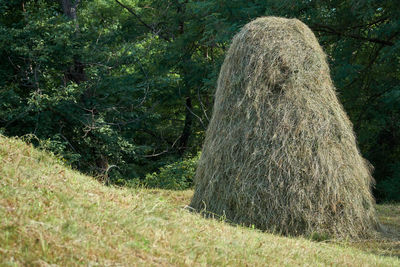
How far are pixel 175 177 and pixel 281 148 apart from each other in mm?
7414

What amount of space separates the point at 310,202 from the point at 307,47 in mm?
2448

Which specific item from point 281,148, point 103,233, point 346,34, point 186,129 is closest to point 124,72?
point 186,129

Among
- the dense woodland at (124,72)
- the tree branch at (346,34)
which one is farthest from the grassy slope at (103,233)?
the tree branch at (346,34)

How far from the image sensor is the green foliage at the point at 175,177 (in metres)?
12.6

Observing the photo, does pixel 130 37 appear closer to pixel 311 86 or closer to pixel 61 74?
pixel 61 74

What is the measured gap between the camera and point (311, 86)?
22.4 feet

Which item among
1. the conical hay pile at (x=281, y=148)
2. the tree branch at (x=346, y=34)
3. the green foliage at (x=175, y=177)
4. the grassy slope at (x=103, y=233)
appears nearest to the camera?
the grassy slope at (x=103, y=233)

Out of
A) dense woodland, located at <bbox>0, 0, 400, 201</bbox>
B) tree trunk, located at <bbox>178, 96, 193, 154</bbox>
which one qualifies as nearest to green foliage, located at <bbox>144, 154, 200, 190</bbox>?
dense woodland, located at <bbox>0, 0, 400, 201</bbox>

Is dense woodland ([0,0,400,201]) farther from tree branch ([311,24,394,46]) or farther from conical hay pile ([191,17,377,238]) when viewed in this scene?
conical hay pile ([191,17,377,238])

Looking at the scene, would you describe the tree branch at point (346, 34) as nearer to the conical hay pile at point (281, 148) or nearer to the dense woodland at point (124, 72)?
the dense woodland at point (124, 72)

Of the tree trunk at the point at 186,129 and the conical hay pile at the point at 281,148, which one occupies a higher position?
the conical hay pile at the point at 281,148

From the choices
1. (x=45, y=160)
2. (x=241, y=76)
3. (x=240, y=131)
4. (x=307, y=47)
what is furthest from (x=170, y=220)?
(x=307, y=47)

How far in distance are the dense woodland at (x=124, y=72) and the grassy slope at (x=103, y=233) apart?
6.54 metres

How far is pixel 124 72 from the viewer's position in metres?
16.9
